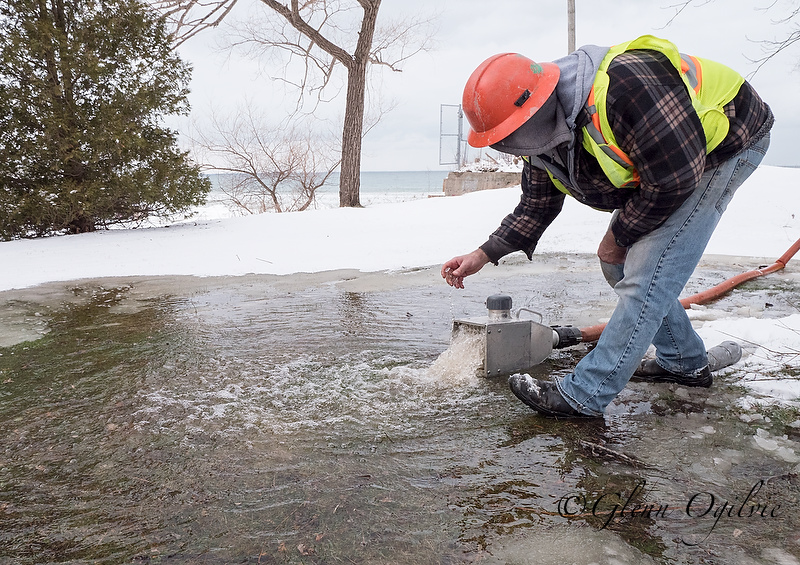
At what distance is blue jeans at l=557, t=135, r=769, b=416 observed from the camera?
237cm

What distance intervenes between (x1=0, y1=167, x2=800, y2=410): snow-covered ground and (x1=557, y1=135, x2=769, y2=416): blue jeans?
14.5 ft

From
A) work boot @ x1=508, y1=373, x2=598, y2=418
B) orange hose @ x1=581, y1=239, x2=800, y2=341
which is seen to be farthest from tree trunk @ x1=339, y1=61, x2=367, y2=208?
work boot @ x1=508, y1=373, x2=598, y2=418

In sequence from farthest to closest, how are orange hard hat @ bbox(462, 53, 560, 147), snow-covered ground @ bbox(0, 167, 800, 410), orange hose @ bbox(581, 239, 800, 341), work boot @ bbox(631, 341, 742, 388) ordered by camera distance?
snow-covered ground @ bbox(0, 167, 800, 410) → orange hose @ bbox(581, 239, 800, 341) → work boot @ bbox(631, 341, 742, 388) → orange hard hat @ bbox(462, 53, 560, 147)

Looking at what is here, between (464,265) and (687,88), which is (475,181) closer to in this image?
(464,265)

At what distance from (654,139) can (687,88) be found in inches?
9.8

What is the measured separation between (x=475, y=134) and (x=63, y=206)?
25.2 feet

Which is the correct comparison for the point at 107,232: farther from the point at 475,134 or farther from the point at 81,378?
the point at 475,134

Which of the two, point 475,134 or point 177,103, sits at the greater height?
point 177,103

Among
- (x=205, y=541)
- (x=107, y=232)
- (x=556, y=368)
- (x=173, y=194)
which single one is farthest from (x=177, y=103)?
(x=205, y=541)

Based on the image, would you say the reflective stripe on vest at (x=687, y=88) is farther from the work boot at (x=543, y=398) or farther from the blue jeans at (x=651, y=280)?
the work boot at (x=543, y=398)

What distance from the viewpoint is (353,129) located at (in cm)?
1391

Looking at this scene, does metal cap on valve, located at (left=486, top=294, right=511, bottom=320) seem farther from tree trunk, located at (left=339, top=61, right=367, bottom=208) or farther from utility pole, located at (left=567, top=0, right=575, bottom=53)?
utility pole, located at (left=567, top=0, right=575, bottom=53)

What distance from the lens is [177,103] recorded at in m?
9.35

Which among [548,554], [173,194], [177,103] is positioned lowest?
[548,554]
